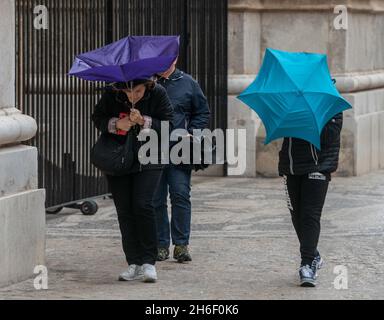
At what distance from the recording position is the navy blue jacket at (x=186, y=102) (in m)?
9.84

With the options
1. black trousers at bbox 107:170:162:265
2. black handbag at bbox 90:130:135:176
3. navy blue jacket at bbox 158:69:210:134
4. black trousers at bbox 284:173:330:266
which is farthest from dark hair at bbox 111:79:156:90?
black trousers at bbox 284:173:330:266

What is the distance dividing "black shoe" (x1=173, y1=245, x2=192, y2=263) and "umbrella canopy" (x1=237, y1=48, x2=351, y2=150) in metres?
1.50

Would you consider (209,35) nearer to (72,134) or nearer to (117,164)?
(72,134)

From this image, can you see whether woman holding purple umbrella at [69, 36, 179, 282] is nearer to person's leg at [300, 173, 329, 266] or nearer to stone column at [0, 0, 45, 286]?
stone column at [0, 0, 45, 286]

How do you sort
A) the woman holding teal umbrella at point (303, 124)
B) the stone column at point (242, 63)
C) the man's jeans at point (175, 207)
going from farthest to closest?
the stone column at point (242, 63)
the man's jeans at point (175, 207)
the woman holding teal umbrella at point (303, 124)

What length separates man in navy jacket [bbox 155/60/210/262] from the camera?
9844mm

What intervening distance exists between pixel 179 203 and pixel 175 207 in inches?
2.0

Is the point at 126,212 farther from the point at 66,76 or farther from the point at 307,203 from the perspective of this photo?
the point at 66,76

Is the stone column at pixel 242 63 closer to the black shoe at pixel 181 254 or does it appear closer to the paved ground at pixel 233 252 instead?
the paved ground at pixel 233 252

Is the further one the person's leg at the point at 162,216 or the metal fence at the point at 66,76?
the metal fence at the point at 66,76

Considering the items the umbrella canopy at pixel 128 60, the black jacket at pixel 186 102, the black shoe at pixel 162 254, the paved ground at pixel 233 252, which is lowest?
the paved ground at pixel 233 252

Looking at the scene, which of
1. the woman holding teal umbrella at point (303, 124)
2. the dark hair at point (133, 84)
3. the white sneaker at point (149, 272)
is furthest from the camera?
the white sneaker at point (149, 272)

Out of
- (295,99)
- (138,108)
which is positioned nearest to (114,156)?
(138,108)

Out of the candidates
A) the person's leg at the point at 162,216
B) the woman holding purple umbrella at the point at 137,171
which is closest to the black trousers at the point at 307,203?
the woman holding purple umbrella at the point at 137,171
